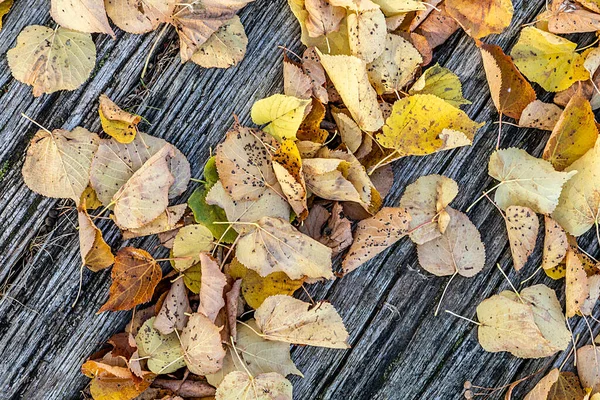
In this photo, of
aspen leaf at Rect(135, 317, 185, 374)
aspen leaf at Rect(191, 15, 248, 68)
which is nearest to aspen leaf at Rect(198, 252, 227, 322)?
aspen leaf at Rect(135, 317, 185, 374)

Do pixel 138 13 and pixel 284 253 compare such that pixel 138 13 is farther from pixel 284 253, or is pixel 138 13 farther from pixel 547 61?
pixel 547 61

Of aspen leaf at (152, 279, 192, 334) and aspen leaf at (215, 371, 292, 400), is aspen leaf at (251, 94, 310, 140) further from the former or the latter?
aspen leaf at (215, 371, 292, 400)

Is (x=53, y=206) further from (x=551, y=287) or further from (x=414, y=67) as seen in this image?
(x=551, y=287)

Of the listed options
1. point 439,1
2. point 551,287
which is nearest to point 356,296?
point 551,287

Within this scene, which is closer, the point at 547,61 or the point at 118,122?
the point at 118,122

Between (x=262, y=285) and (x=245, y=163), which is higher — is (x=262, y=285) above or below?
below

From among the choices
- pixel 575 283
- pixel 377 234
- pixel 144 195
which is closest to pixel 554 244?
pixel 575 283

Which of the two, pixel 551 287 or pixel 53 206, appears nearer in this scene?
pixel 53 206
